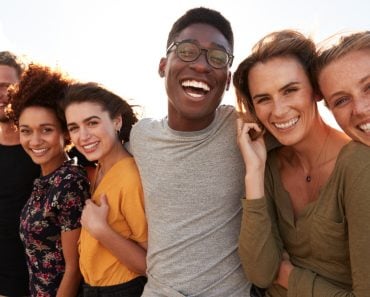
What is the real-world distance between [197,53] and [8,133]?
7.36 feet

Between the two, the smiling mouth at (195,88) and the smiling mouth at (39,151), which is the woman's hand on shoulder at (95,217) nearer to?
the smiling mouth at (39,151)

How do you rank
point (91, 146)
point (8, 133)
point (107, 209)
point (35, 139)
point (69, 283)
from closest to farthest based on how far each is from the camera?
point (107, 209) → point (69, 283) → point (91, 146) → point (35, 139) → point (8, 133)

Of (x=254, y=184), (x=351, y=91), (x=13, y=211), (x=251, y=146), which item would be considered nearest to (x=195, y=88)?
(x=251, y=146)

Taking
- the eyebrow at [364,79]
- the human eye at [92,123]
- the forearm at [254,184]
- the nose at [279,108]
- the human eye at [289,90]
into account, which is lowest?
the forearm at [254,184]

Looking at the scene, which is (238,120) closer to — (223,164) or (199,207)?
(223,164)

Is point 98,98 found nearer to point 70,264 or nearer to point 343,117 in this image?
point 70,264

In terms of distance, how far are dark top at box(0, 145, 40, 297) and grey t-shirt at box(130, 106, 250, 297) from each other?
1.48 metres

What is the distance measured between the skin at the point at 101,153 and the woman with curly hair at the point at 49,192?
7.7 inches

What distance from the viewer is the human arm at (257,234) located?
241 centimetres

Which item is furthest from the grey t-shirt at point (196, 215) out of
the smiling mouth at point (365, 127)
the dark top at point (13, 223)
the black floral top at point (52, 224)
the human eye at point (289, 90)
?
the dark top at point (13, 223)

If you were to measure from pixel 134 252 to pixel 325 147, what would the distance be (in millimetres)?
1489

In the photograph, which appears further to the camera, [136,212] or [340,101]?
[136,212]

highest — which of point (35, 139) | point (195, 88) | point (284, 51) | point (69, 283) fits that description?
point (284, 51)

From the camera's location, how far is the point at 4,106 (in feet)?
13.3
